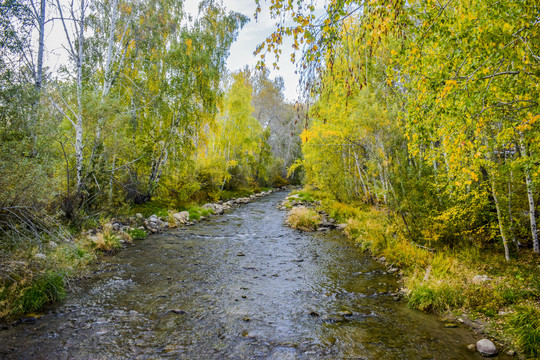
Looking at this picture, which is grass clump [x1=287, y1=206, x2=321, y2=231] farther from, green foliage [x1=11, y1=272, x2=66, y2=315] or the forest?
green foliage [x1=11, y1=272, x2=66, y2=315]

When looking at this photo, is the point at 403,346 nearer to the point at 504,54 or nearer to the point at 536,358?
the point at 536,358

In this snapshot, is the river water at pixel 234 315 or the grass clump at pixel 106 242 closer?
the river water at pixel 234 315

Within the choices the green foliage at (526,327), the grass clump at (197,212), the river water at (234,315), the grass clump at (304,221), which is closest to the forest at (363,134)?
the green foliage at (526,327)

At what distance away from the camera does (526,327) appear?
3986mm

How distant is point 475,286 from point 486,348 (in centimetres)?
176

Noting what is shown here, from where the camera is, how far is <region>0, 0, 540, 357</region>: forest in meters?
3.58

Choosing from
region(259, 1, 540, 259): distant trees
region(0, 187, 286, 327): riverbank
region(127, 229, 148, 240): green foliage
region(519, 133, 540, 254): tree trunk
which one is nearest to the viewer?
region(259, 1, 540, 259): distant trees

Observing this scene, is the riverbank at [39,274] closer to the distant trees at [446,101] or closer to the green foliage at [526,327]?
the distant trees at [446,101]

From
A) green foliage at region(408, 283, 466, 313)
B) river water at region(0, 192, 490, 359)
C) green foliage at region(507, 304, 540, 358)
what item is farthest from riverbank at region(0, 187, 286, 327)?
green foliage at region(507, 304, 540, 358)

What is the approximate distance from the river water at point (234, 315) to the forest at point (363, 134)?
66 cm

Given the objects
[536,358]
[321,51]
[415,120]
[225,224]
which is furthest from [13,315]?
[225,224]

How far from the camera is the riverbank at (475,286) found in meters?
4.12

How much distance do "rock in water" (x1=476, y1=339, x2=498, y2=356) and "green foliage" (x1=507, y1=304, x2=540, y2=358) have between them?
352 mm

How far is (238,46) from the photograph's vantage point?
60.8 ft
